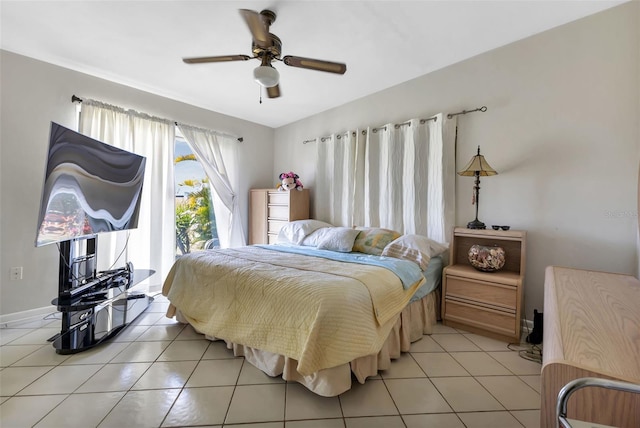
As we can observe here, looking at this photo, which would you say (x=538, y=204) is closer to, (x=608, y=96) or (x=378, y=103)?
(x=608, y=96)

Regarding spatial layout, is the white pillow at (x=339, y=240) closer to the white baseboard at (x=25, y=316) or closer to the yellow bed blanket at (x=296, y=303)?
the yellow bed blanket at (x=296, y=303)

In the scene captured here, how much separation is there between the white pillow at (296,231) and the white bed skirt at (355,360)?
1.49 m

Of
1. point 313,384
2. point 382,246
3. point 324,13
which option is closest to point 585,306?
point 313,384

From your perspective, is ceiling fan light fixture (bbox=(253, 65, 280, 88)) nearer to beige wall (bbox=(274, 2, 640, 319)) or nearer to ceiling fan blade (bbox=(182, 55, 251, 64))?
ceiling fan blade (bbox=(182, 55, 251, 64))

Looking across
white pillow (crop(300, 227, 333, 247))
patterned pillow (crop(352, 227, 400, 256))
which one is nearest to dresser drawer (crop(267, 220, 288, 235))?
white pillow (crop(300, 227, 333, 247))

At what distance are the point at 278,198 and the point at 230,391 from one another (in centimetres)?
281

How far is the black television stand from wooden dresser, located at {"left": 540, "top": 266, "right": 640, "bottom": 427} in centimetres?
279

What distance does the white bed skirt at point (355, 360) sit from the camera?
1515 mm

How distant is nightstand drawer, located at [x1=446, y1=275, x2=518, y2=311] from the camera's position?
2.13m

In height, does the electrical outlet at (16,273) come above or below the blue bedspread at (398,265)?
below

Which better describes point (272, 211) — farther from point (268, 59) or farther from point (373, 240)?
point (268, 59)

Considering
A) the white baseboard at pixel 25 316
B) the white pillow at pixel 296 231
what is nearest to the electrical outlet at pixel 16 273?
the white baseboard at pixel 25 316

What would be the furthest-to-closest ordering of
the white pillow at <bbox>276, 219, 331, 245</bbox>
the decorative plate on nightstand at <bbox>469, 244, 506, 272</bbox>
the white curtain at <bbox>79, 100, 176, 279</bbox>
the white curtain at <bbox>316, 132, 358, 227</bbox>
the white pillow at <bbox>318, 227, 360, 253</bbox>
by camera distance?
the white curtain at <bbox>316, 132, 358, 227</bbox> → the white pillow at <bbox>276, 219, 331, 245</bbox> → the white curtain at <bbox>79, 100, 176, 279</bbox> → the white pillow at <bbox>318, 227, 360, 253</bbox> → the decorative plate on nightstand at <bbox>469, 244, 506, 272</bbox>

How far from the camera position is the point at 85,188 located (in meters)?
2.21
